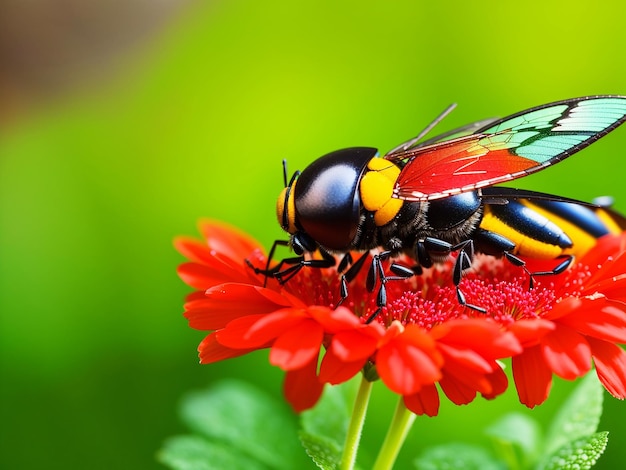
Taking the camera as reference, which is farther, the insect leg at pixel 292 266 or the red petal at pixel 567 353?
the insect leg at pixel 292 266

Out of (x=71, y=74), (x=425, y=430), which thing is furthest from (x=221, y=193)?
(x=71, y=74)

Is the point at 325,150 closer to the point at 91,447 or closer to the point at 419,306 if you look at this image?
the point at 91,447

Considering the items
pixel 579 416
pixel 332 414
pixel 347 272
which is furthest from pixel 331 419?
pixel 579 416

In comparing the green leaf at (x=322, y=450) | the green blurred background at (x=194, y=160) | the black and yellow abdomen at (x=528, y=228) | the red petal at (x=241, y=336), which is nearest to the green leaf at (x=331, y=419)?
the green leaf at (x=322, y=450)

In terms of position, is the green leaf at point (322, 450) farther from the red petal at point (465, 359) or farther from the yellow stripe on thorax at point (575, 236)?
the yellow stripe on thorax at point (575, 236)

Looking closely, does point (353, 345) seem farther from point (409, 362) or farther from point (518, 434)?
point (518, 434)

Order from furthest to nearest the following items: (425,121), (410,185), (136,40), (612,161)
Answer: (136,40) → (425,121) → (612,161) → (410,185)
